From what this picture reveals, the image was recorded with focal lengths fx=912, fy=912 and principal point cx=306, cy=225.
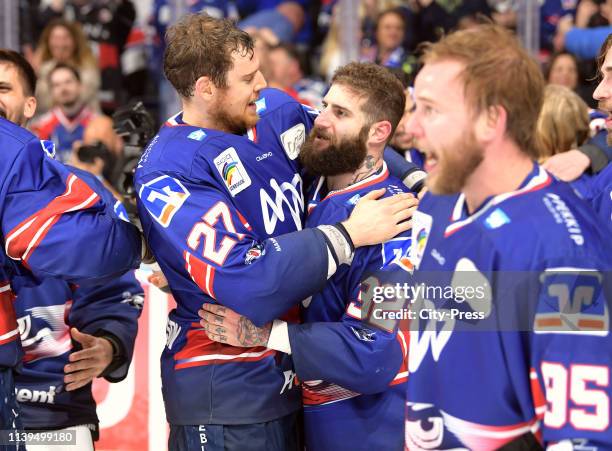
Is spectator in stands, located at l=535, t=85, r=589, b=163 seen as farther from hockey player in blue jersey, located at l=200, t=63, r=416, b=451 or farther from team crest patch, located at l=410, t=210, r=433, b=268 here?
team crest patch, located at l=410, t=210, r=433, b=268

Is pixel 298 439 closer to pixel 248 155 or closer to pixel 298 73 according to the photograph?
pixel 248 155

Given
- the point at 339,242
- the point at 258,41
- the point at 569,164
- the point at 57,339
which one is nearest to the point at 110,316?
the point at 57,339

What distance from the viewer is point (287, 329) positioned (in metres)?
2.85

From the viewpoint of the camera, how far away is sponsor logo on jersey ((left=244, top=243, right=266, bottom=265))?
2678 millimetres

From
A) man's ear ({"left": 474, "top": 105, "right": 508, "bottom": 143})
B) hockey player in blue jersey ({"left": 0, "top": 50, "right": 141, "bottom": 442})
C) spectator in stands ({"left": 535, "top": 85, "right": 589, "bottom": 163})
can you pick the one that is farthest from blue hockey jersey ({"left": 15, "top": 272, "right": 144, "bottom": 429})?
spectator in stands ({"left": 535, "top": 85, "right": 589, "bottom": 163})

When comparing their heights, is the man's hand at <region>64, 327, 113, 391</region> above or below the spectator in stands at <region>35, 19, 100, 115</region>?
below

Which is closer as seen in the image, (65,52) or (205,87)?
(205,87)

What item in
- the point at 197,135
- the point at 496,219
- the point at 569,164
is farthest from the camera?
the point at 569,164

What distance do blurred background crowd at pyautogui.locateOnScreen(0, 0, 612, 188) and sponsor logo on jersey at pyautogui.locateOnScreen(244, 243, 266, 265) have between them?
8.84 ft

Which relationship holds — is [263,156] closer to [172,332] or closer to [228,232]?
[228,232]

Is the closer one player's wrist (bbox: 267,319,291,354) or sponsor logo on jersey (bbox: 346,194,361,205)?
player's wrist (bbox: 267,319,291,354)

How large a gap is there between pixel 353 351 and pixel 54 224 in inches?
38.8

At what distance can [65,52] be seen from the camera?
7434 millimetres

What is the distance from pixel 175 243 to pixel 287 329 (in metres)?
0.44
